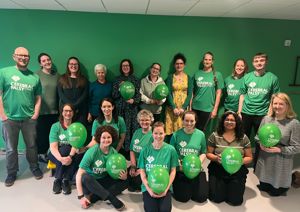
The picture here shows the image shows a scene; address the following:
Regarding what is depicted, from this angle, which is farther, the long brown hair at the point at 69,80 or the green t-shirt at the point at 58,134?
the long brown hair at the point at 69,80

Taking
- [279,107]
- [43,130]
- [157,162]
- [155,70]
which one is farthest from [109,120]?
[279,107]

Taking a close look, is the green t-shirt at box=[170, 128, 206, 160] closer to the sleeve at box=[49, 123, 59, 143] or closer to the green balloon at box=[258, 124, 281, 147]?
the green balloon at box=[258, 124, 281, 147]

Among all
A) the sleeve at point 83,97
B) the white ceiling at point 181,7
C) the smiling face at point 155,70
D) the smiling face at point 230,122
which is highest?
the white ceiling at point 181,7

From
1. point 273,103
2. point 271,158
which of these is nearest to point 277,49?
point 273,103

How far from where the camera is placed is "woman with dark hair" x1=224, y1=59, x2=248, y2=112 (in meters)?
3.88

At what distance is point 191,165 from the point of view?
2730mm

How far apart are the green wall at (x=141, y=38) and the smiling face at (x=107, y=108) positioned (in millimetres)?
1060

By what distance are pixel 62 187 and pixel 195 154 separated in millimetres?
1619

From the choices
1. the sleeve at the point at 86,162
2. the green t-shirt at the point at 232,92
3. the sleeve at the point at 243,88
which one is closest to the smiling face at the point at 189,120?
the sleeve at the point at 86,162

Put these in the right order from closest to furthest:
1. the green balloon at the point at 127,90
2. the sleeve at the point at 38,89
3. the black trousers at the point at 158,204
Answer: the black trousers at the point at 158,204 < the sleeve at the point at 38,89 < the green balloon at the point at 127,90

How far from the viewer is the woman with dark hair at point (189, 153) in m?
2.91

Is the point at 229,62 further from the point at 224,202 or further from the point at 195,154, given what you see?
the point at 224,202

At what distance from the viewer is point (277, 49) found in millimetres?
4363

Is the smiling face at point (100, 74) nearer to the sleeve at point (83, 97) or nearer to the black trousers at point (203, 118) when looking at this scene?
the sleeve at point (83, 97)
